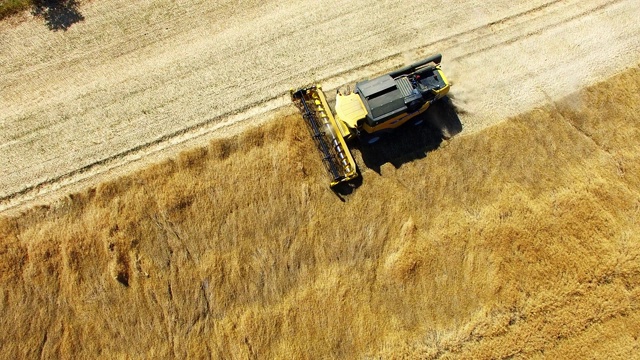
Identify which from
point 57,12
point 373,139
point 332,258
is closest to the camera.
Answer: point 332,258

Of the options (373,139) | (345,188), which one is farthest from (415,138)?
(345,188)

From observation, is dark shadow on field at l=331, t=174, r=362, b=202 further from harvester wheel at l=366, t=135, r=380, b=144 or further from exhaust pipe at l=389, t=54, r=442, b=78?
exhaust pipe at l=389, t=54, r=442, b=78

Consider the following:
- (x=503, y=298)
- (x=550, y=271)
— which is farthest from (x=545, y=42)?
(x=503, y=298)

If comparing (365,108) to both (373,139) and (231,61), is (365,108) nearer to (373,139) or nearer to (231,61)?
(373,139)

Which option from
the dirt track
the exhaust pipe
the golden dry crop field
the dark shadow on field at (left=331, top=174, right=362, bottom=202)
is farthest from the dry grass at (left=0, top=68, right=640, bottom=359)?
the exhaust pipe

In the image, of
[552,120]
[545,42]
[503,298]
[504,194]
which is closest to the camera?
[503,298]

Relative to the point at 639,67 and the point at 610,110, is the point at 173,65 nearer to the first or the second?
the point at 610,110

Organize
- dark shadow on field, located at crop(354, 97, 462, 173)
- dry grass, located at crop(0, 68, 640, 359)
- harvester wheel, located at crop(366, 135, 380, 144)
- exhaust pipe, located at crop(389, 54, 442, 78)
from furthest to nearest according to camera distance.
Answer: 1. dark shadow on field, located at crop(354, 97, 462, 173)
2. harvester wheel, located at crop(366, 135, 380, 144)
3. exhaust pipe, located at crop(389, 54, 442, 78)
4. dry grass, located at crop(0, 68, 640, 359)
